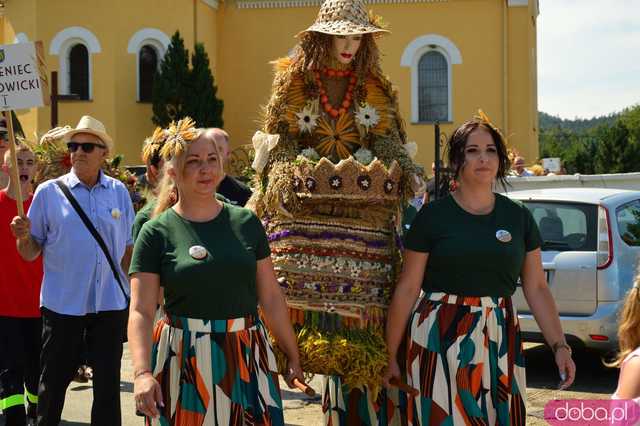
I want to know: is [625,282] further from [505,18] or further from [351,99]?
[505,18]

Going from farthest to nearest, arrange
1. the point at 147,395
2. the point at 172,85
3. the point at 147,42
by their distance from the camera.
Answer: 1. the point at 147,42
2. the point at 172,85
3. the point at 147,395

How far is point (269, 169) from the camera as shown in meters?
4.85

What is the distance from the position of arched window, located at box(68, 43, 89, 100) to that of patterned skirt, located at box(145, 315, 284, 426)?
68.0ft

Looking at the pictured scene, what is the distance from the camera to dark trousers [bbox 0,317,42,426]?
6090 mm

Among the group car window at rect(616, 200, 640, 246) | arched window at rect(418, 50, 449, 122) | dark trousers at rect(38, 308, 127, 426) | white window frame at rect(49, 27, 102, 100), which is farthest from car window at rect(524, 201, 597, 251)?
arched window at rect(418, 50, 449, 122)

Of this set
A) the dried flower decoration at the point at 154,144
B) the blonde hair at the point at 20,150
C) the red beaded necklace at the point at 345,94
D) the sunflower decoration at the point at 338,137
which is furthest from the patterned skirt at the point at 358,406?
the blonde hair at the point at 20,150

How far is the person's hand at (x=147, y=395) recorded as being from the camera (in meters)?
3.59

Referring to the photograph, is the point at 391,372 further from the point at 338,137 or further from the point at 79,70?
the point at 79,70

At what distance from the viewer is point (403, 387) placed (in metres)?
4.39

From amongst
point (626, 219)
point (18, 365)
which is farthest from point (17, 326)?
point (626, 219)

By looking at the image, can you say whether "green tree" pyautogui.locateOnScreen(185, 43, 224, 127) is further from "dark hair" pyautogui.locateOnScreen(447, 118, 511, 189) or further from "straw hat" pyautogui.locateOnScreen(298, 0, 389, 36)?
"dark hair" pyautogui.locateOnScreen(447, 118, 511, 189)

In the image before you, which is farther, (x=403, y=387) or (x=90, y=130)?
(x=90, y=130)

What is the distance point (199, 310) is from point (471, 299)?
1.24 m

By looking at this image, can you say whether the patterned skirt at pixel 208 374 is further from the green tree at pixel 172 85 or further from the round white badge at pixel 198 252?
the green tree at pixel 172 85
